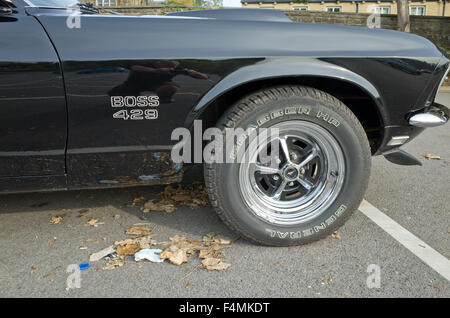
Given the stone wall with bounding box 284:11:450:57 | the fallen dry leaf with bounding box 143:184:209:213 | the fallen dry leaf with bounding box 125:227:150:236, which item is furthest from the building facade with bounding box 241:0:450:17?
the fallen dry leaf with bounding box 125:227:150:236

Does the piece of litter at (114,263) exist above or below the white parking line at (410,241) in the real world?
below

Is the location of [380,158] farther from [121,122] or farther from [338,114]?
[121,122]

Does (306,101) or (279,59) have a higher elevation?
(279,59)

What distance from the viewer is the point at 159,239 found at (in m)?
2.29

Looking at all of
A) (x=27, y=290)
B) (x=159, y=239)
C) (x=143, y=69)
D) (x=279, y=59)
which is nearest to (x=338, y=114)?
(x=279, y=59)

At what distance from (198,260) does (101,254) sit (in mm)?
582

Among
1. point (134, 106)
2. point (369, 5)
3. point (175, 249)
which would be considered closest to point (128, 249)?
point (175, 249)

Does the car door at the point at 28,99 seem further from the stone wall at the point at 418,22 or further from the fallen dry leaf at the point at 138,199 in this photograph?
the stone wall at the point at 418,22

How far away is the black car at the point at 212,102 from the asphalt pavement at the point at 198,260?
226 millimetres

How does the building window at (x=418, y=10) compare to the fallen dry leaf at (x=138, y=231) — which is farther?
the building window at (x=418, y=10)

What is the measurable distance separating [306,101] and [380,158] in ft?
7.36

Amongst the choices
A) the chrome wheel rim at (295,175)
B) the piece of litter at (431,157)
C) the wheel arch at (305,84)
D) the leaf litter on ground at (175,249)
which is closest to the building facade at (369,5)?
the piece of litter at (431,157)

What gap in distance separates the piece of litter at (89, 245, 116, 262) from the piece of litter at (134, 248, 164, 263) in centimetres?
17

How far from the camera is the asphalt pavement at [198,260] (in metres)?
1.82
